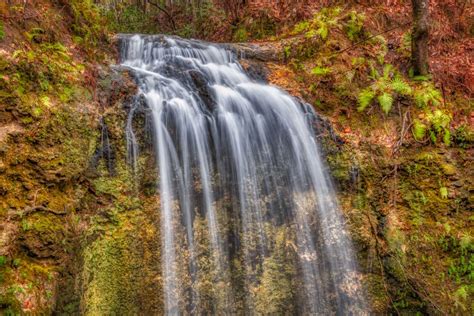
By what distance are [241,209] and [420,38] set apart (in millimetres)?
4416

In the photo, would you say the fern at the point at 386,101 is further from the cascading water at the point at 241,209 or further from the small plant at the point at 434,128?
the cascading water at the point at 241,209

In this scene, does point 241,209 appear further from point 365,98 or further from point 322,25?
point 322,25

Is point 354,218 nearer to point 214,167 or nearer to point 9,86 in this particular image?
point 214,167

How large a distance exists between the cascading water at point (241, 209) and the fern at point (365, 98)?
966mm

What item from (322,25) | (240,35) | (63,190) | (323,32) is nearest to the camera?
(63,190)

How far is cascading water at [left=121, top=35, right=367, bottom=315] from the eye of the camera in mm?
4094

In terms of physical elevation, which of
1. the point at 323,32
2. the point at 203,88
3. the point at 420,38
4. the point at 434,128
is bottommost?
the point at 434,128

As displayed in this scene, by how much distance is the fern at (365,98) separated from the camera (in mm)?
5703

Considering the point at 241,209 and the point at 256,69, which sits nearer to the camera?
the point at 241,209

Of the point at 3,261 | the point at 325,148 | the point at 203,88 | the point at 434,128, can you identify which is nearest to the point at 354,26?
the point at 434,128

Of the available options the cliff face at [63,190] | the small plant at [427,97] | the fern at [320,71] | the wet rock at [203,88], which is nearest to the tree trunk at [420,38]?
the small plant at [427,97]

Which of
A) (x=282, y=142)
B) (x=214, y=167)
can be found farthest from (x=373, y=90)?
(x=214, y=167)

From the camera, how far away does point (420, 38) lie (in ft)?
20.1

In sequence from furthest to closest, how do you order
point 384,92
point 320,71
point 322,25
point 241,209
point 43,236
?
point 322,25, point 320,71, point 384,92, point 241,209, point 43,236
